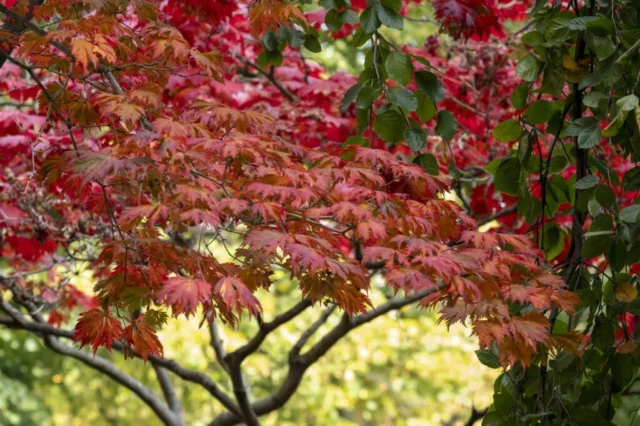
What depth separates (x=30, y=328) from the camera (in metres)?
3.46

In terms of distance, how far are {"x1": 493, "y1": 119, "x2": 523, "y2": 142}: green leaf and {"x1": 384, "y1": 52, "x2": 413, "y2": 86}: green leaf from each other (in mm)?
311

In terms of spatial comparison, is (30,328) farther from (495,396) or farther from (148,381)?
(148,381)

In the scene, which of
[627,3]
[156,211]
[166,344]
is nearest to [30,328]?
[156,211]

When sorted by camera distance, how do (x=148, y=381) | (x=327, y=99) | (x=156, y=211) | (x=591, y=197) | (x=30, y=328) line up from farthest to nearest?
(x=148, y=381)
(x=327, y=99)
(x=30, y=328)
(x=591, y=197)
(x=156, y=211)

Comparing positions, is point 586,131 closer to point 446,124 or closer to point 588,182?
point 588,182

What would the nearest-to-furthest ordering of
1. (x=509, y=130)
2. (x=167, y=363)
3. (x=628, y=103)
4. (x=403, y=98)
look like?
(x=628, y=103) < (x=403, y=98) < (x=509, y=130) < (x=167, y=363)

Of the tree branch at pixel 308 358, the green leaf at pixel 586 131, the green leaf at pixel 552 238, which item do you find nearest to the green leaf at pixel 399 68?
the green leaf at pixel 586 131

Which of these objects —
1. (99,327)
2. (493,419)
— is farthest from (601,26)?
(99,327)

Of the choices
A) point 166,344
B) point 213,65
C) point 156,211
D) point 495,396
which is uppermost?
point 166,344

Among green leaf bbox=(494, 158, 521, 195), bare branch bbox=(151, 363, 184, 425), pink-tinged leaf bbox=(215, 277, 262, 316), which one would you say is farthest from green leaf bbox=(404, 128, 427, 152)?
bare branch bbox=(151, 363, 184, 425)

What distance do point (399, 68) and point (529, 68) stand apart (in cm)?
37

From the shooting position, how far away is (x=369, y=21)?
8.22 ft

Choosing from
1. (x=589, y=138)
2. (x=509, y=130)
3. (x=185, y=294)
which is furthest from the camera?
(x=509, y=130)

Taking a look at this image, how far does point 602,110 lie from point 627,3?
0.99 feet
